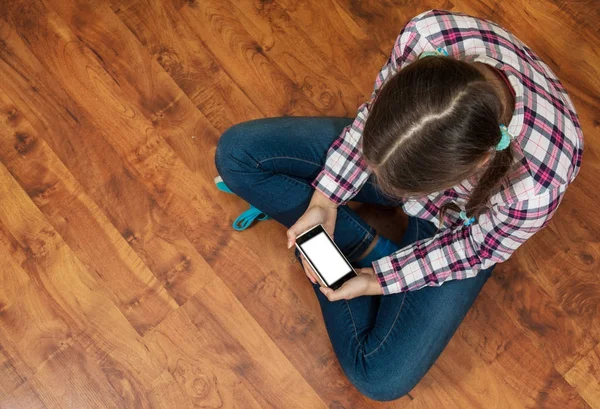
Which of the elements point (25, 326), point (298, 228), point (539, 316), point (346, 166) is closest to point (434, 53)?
point (346, 166)

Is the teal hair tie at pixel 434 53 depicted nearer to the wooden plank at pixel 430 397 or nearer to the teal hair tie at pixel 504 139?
the teal hair tie at pixel 504 139

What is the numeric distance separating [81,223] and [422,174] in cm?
79

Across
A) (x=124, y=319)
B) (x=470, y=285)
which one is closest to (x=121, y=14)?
(x=124, y=319)

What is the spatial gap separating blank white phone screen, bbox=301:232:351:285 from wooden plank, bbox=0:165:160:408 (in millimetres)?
420

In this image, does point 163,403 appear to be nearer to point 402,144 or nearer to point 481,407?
point 481,407

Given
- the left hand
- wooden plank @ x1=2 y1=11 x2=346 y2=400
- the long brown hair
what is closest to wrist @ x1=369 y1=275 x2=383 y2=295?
the left hand

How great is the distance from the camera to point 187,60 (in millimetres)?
1345

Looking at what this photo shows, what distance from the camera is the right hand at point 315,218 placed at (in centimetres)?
107

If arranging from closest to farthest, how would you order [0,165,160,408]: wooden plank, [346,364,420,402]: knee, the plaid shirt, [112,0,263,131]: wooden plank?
the plaid shirt → [346,364,420,402]: knee → [0,165,160,408]: wooden plank → [112,0,263,131]: wooden plank

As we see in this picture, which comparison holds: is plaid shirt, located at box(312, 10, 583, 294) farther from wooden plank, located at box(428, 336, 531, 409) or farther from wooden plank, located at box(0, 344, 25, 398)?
wooden plank, located at box(0, 344, 25, 398)

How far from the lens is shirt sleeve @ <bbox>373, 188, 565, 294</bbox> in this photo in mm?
855

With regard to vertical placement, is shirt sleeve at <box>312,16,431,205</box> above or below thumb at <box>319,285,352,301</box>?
above

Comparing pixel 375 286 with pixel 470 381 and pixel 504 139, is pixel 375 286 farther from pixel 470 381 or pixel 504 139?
pixel 504 139

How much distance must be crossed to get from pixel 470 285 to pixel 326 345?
1.05ft
